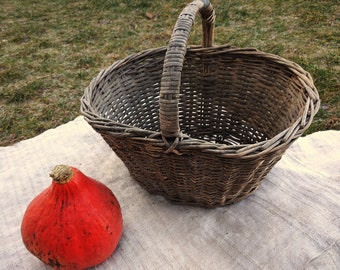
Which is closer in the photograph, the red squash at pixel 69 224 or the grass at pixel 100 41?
the red squash at pixel 69 224

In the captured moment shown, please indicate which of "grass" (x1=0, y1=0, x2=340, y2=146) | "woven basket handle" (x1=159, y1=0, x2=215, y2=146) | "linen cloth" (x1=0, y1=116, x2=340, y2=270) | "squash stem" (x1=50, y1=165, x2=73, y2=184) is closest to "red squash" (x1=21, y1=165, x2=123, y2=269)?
"squash stem" (x1=50, y1=165, x2=73, y2=184)

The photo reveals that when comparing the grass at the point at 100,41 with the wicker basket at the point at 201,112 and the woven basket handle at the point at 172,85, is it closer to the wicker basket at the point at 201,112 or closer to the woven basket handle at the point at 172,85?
the wicker basket at the point at 201,112

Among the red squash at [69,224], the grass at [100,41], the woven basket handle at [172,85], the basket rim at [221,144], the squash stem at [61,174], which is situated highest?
the woven basket handle at [172,85]

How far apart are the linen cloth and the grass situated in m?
0.54

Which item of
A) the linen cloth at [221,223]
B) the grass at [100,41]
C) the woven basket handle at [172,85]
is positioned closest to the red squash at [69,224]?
the linen cloth at [221,223]

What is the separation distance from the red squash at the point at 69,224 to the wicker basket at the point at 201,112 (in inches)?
5.6

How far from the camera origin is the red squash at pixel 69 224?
843mm

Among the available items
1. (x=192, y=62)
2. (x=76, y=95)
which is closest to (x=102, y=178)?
(x=192, y=62)

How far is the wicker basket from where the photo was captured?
81cm

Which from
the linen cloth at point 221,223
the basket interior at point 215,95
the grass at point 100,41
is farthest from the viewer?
the grass at point 100,41

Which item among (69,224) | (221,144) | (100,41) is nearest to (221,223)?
(221,144)

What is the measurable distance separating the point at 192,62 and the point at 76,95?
905 millimetres

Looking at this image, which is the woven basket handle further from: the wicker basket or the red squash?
the red squash

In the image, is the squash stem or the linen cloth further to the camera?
the linen cloth
